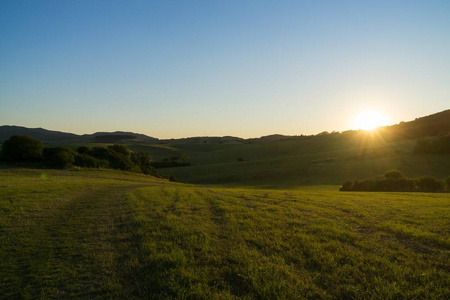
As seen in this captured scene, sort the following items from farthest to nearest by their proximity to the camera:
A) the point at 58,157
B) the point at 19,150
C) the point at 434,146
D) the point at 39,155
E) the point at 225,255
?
the point at 434,146
the point at 39,155
the point at 58,157
the point at 19,150
the point at 225,255

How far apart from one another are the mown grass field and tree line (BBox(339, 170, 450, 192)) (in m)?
24.5

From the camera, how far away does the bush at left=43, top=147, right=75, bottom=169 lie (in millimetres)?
45469

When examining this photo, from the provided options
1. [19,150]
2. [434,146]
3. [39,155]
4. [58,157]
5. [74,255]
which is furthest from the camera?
[434,146]

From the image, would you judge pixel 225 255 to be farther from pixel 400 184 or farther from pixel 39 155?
pixel 39 155

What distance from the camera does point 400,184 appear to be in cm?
3703

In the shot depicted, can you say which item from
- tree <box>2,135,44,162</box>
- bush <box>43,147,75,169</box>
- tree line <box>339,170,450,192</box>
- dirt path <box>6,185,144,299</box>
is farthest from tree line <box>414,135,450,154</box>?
tree <box>2,135,44,162</box>

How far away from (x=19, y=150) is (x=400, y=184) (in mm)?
51772

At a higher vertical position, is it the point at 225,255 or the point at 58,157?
the point at 58,157

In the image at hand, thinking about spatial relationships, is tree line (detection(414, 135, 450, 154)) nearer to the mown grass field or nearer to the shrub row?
the mown grass field

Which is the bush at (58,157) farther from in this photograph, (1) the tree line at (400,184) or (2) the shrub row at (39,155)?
(1) the tree line at (400,184)

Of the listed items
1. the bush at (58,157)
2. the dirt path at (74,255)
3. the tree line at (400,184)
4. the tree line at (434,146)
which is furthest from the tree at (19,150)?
the tree line at (434,146)

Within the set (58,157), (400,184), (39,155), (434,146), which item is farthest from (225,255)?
(434,146)

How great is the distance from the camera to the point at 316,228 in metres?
11.4

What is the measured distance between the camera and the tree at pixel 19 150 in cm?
4509
